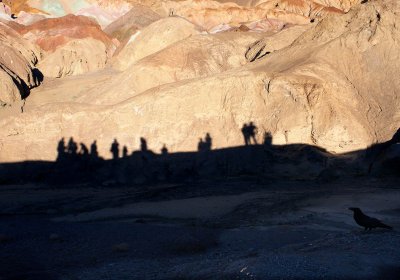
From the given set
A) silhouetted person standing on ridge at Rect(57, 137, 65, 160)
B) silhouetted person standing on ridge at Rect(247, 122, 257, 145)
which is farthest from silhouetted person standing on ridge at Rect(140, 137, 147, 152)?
silhouetted person standing on ridge at Rect(247, 122, 257, 145)

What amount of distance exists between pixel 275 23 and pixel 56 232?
3389cm

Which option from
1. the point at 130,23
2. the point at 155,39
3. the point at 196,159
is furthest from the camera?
the point at 130,23

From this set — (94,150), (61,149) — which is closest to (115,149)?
(94,150)

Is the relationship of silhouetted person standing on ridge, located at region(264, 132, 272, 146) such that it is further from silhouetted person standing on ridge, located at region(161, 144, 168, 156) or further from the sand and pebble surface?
silhouetted person standing on ridge, located at region(161, 144, 168, 156)

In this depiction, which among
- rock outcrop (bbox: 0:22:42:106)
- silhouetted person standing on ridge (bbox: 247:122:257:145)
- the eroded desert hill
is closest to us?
the eroded desert hill

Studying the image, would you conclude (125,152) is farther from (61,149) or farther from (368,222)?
(368,222)

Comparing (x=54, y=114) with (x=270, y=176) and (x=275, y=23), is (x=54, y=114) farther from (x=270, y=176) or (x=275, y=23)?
(x=275, y=23)

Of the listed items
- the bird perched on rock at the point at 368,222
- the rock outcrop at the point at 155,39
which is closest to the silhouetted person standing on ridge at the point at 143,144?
the bird perched on rock at the point at 368,222

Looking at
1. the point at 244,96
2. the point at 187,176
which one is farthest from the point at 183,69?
the point at 187,176

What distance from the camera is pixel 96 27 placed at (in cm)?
4225

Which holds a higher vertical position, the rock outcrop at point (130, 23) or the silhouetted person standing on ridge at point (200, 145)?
the rock outcrop at point (130, 23)

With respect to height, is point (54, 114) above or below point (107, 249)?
above

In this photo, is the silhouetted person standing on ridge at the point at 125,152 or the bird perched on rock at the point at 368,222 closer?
the bird perched on rock at the point at 368,222

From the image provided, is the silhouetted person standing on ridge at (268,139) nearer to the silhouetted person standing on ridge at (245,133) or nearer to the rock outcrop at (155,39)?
the silhouetted person standing on ridge at (245,133)
